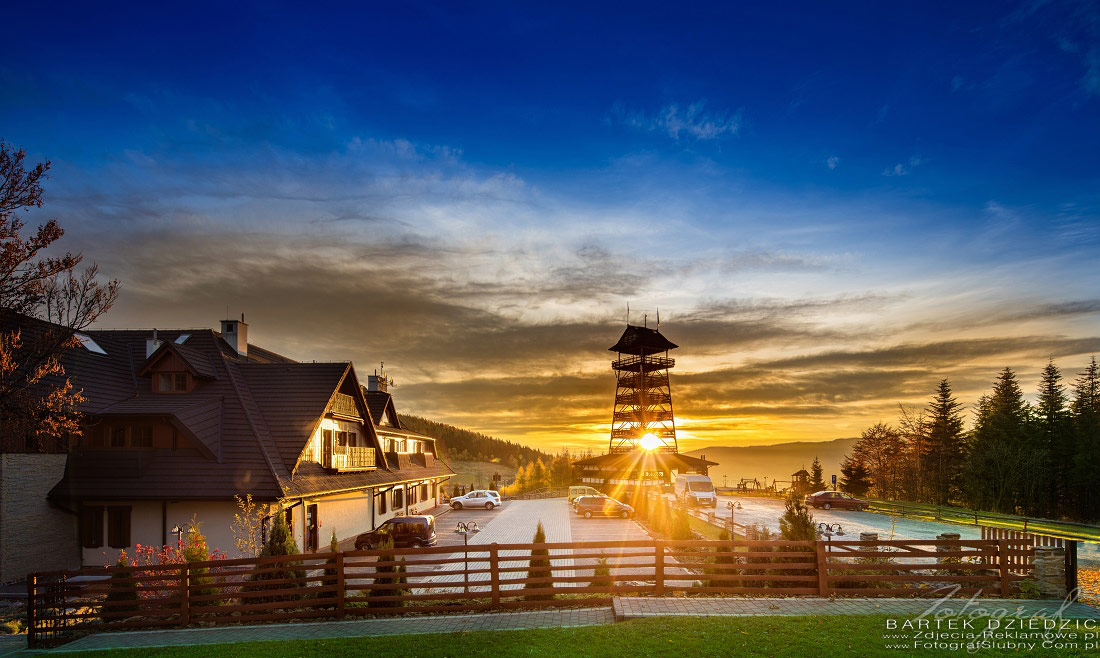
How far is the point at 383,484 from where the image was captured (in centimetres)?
3195

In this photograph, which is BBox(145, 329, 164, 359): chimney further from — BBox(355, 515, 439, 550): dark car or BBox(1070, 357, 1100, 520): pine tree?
BBox(1070, 357, 1100, 520): pine tree

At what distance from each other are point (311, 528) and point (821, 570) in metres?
19.5

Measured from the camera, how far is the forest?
1633 inches

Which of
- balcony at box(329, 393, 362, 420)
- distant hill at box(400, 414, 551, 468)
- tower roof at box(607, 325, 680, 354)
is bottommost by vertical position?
distant hill at box(400, 414, 551, 468)

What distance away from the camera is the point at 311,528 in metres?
25.8

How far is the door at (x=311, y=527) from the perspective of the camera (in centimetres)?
2536

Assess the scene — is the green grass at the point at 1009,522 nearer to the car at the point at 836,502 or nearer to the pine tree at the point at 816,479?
the car at the point at 836,502

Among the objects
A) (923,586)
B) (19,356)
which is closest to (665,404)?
(923,586)

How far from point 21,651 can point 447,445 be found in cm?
12440

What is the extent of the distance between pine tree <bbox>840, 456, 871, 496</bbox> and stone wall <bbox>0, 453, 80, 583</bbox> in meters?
62.4

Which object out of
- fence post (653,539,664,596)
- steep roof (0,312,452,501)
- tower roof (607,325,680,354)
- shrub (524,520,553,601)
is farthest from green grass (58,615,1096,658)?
tower roof (607,325,680,354)

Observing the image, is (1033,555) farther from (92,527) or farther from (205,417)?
(92,527)

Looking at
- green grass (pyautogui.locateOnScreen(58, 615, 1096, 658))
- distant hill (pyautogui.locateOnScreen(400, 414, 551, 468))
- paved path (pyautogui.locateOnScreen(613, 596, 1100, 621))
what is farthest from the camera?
distant hill (pyautogui.locateOnScreen(400, 414, 551, 468))

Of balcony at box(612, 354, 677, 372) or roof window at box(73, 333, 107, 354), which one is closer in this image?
roof window at box(73, 333, 107, 354)
